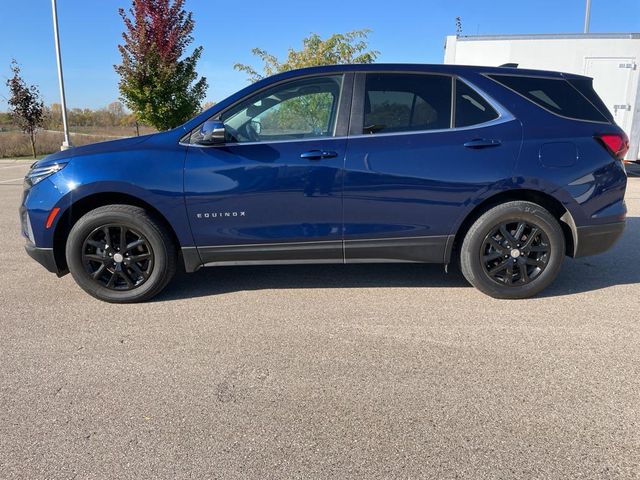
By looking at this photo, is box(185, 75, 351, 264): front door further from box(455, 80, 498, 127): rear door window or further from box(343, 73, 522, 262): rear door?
box(455, 80, 498, 127): rear door window

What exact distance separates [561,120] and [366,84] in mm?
1615

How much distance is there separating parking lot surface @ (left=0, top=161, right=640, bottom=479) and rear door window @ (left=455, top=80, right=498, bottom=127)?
4.87ft

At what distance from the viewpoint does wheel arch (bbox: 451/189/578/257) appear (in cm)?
387

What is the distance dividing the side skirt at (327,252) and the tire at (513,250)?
25 cm

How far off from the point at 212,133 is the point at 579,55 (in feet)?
31.9

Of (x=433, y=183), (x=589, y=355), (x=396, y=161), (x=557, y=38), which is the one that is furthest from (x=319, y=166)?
(x=557, y=38)

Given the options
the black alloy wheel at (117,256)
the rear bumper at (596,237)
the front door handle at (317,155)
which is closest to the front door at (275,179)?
the front door handle at (317,155)

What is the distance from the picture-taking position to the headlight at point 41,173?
372 cm

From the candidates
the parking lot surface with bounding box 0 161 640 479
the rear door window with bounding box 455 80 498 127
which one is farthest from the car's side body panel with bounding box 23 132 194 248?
the rear door window with bounding box 455 80 498 127

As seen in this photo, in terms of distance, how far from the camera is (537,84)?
3.93 metres

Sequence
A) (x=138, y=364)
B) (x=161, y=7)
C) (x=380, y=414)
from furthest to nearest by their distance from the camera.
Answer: (x=161, y=7)
(x=138, y=364)
(x=380, y=414)

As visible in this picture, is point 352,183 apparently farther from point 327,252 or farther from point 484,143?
point 484,143

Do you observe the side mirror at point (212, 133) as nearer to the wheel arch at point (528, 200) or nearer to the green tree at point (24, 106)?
the wheel arch at point (528, 200)

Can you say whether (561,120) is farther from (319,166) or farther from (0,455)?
(0,455)
